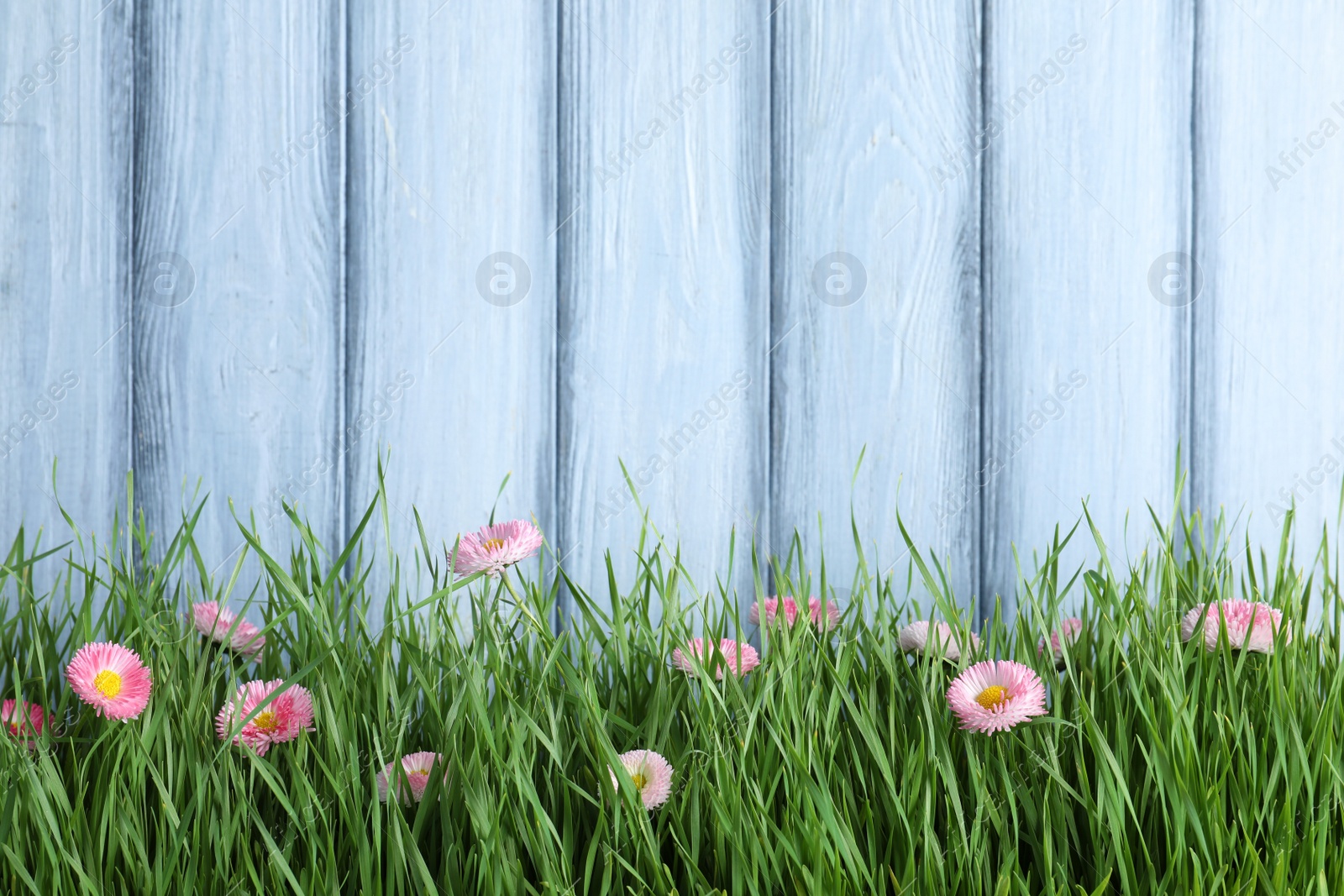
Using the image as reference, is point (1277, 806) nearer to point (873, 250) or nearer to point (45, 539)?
point (873, 250)

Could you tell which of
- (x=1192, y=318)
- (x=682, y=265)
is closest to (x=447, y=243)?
(x=682, y=265)

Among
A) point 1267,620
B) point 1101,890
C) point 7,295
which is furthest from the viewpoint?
point 7,295

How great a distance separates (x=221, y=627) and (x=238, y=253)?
1.22 feet

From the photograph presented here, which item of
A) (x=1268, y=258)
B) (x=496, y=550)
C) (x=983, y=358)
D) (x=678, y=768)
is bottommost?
(x=678, y=768)

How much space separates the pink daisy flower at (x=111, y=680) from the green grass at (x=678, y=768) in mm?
19

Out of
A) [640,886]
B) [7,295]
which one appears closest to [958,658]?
[640,886]

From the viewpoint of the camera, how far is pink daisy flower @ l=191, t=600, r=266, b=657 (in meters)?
0.74

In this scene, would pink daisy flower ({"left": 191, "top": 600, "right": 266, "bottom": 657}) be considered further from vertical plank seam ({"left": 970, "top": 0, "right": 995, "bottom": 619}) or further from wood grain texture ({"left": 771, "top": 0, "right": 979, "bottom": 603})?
vertical plank seam ({"left": 970, "top": 0, "right": 995, "bottom": 619})

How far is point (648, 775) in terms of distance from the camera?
0.62 metres

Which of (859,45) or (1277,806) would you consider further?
(859,45)

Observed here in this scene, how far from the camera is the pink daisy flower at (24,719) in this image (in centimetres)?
65

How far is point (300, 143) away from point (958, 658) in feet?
2.59

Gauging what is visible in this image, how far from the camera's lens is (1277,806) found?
0.63 meters

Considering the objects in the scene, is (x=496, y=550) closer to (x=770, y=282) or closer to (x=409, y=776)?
(x=409, y=776)
